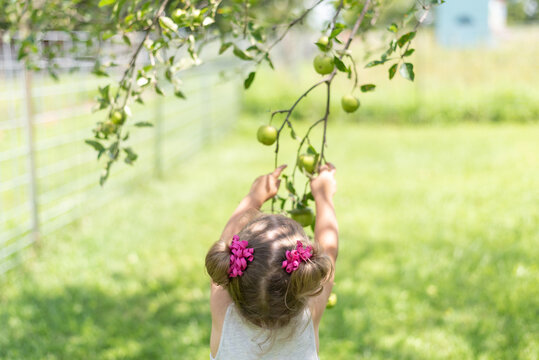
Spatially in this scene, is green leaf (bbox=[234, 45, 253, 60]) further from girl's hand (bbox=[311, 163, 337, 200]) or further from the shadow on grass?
the shadow on grass

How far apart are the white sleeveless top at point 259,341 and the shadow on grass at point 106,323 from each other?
1224mm

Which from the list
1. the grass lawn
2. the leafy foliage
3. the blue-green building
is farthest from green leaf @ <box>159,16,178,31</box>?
the blue-green building

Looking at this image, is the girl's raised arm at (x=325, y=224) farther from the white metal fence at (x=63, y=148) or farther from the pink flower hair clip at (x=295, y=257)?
the white metal fence at (x=63, y=148)

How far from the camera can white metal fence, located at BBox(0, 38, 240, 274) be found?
364 centimetres

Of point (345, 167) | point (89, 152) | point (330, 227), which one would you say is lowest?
point (345, 167)

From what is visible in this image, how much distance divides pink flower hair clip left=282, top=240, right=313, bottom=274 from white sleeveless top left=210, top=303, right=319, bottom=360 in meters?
0.19

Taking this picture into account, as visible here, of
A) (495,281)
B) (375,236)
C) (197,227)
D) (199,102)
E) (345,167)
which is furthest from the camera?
(199,102)

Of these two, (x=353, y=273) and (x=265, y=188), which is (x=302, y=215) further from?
(x=353, y=273)

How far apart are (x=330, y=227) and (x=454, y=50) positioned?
30.5 ft

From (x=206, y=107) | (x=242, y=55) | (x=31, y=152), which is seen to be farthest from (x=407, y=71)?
Result: (x=206, y=107)

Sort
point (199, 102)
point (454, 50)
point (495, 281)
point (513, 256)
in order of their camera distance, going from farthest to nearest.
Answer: point (454, 50) < point (199, 102) < point (513, 256) < point (495, 281)

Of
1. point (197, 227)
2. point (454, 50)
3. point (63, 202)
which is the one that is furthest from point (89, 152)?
point (454, 50)

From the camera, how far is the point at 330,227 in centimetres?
157

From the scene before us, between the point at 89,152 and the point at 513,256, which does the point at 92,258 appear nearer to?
the point at 89,152
